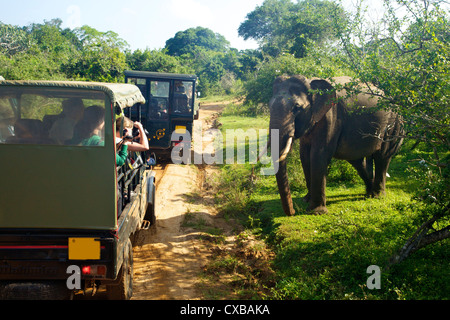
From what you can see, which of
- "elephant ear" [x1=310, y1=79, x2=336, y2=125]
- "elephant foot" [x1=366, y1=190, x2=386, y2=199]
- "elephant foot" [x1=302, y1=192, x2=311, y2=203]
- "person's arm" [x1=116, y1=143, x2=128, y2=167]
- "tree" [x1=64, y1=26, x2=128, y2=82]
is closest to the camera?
"person's arm" [x1=116, y1=143, x2=128, y2=167]

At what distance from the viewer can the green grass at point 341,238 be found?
449 cm

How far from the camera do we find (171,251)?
6.43 meters

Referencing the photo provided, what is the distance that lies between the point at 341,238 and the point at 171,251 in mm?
2643

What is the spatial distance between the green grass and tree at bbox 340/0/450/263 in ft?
1.12

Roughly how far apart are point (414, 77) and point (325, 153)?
260 centimetres

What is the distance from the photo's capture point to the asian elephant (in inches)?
267

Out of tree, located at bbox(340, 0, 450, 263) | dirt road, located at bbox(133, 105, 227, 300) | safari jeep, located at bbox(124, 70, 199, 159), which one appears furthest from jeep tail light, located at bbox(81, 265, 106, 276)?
safari jeep, located at bbox(124, 70, 199, 159)

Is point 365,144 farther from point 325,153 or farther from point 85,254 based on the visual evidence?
point 85,254

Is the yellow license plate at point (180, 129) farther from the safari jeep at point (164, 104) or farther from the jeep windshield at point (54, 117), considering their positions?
the jeep windshield at point (54, 117)

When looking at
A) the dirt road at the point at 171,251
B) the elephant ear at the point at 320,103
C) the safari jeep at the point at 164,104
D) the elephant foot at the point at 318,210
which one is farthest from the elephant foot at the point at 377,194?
the safari jeep at the point at 164,104

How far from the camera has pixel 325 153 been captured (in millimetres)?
7336

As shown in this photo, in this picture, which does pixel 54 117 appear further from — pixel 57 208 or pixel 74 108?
pixel 57 208

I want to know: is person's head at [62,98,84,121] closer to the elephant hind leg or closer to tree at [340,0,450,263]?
tree at [340,0,450,263]

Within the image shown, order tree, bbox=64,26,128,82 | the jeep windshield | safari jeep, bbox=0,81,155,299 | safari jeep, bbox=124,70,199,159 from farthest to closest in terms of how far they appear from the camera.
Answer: tree, bbox=64,26,128,82
safari jeep, bbox=124,70,199,159
the jeep windshield
safari jeep, bbox=0,81,155,299
